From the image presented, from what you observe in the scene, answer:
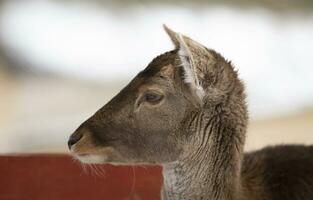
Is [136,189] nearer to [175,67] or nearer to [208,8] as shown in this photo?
[175,67]

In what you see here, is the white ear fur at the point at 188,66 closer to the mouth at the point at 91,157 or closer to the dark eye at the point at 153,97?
the dark eye at the point at 153,97

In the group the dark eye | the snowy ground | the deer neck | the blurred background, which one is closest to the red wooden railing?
the blurred background

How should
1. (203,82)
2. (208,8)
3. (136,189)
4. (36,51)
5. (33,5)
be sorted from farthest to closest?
(208,8), (33,5), (36,51), (136,189), (203,82)

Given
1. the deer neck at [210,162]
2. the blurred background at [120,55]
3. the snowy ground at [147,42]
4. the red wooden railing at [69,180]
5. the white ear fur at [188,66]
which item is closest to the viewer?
the white ear fur at [188,66]

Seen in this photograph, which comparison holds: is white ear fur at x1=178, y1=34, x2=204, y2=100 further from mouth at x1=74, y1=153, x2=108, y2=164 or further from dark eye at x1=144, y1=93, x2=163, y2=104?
mouth at x1=74, y1=153, x2=108, y2=164

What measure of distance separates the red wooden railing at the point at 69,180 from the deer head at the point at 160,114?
2.90 feet

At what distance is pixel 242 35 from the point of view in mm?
6336

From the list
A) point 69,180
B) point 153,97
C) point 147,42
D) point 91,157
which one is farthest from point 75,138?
point 147,42

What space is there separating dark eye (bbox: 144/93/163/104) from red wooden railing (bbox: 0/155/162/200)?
0.94 m

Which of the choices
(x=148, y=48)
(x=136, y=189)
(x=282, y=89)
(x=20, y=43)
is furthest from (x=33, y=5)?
(x=136, y=189)

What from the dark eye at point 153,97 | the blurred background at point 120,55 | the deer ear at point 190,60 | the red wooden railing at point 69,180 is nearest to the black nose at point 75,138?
the dark eye at point 153,97

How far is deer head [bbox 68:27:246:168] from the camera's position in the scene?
227 centimetres

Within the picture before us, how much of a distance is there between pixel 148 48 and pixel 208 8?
141cm

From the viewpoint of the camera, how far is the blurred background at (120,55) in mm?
4454
